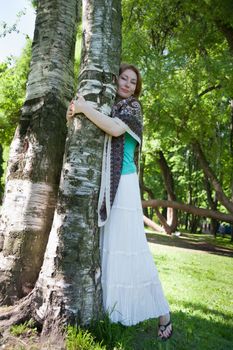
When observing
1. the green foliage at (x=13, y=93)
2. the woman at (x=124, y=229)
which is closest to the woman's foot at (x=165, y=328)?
the woman at (x=124, y=229)

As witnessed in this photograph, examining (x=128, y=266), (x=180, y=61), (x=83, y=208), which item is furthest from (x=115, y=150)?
(x=180, y=61)

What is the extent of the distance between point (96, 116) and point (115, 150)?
1.28 ft

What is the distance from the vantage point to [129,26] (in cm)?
1316

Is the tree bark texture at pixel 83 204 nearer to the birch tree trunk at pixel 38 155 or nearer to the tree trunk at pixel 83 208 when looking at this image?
the tree trunk at pixel 83 208

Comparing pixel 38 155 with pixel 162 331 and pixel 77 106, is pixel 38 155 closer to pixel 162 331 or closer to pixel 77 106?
pixel 77 106

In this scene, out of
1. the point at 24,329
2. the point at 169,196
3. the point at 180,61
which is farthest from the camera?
the point at 169,196

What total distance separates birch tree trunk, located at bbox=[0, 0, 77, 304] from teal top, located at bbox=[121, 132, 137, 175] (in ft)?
2.11

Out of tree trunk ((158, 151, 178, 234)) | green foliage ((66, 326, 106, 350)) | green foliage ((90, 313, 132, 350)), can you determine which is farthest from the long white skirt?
tree trunk ((158, 151, 178, 234))

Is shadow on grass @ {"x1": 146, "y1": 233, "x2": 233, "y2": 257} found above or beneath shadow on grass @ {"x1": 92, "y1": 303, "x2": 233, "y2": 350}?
above

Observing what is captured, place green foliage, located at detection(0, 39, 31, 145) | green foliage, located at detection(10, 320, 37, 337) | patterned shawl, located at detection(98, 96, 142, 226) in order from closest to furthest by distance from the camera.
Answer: green foliage, located at detection(10, 320, 37, 337) < patterned shawl, located at detection(98, 96, 142, 226) < green foliage, located at detection(0, 39, 31, 145)

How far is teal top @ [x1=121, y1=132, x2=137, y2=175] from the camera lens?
349 centimetres

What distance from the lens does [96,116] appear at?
125 inches

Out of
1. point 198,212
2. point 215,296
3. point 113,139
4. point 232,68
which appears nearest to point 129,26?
point 232,68

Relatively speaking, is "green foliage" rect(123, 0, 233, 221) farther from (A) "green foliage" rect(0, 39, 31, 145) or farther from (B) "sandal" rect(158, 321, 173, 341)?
(B) "sandal" rect(158, 321, 173, 341)
